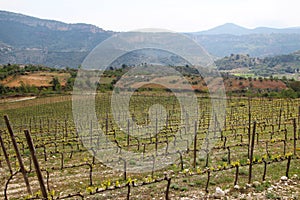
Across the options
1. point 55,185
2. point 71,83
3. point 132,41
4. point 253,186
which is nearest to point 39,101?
point 71,83

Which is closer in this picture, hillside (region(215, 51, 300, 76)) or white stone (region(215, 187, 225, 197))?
white stone (region(215, 187, 225, 197))

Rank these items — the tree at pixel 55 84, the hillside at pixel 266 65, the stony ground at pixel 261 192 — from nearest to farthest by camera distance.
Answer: the stony ground at pixel 261 192 → the tree at pixel 55 84 → the hillside at pixel 266 65

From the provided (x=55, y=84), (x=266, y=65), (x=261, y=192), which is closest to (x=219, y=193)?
(x=261, y=192)

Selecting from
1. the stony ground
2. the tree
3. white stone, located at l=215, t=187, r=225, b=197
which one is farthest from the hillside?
white stone, located at l=215, t=187, r=225, b=197

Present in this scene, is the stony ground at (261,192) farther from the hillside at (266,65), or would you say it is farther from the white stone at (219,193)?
the hillside at (266,65)

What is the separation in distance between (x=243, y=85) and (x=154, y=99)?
26.9 metres

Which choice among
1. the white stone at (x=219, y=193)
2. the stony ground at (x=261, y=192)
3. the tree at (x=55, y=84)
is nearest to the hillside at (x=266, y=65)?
the tree at (x=55, y=84)

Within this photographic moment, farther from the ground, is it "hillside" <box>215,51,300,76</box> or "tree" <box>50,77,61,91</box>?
"hillside" <box>215,51,300,76</box>

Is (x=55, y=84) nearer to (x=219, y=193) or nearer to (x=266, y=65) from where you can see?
(x=219, y=193)

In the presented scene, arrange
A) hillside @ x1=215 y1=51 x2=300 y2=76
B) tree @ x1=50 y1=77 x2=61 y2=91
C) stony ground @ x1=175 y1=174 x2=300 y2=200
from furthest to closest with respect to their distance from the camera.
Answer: hillside @ x1=215 y1=51 x2=300 y2=76 < tree @ x1=50 y1=77 x2=61 y2=91 < stony ground @ x1=175 y1=174 x2=300 y2=200

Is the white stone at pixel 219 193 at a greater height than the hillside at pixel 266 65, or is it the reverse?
the hillside at pixel 266 65

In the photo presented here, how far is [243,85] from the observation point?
6538 cm

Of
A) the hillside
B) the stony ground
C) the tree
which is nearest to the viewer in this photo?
the stony ground

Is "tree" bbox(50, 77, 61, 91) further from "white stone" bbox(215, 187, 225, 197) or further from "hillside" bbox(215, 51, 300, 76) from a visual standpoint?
"hillside" bbox(215, 51, 300, 76)
